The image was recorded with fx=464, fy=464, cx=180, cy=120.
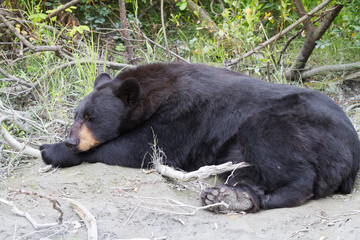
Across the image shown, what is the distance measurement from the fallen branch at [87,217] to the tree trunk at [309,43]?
4.97 metres

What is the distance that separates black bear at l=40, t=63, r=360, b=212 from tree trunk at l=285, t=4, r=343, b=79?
9.27ft

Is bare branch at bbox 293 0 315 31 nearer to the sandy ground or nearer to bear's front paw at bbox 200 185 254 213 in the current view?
the sandy ground

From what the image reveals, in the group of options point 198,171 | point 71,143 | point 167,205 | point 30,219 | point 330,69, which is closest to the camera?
point 30,219

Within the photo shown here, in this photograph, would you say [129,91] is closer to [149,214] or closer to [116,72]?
[149,214]

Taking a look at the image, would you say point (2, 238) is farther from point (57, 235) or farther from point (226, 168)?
point (226, 168)

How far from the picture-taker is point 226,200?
4059 mm

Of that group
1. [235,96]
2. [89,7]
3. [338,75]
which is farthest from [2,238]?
[89,7]

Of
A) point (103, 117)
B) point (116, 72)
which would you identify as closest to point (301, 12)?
point (116, 72)

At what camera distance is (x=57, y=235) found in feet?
11.2

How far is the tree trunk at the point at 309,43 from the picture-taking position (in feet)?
23.8

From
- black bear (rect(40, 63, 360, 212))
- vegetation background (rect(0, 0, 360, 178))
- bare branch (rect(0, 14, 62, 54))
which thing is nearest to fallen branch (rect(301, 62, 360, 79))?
vegetation background (rect(0, 0, 360, 178))

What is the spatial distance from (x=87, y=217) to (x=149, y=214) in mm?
529

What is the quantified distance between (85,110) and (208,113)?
1327 mm

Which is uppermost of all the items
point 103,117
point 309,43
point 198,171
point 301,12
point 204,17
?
point 301,12
